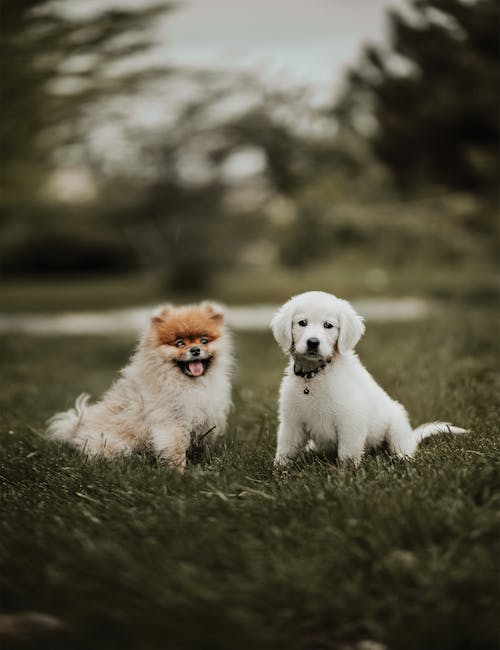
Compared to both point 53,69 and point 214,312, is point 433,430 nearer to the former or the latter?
point 214,312

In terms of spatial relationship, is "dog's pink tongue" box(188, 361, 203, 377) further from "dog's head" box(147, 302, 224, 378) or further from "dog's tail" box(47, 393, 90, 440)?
"dog's tail" box(47, 393, 90, 440)

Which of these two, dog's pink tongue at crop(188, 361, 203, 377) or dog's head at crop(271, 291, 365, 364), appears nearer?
dog's head at crop(271, 291, 365, 364)

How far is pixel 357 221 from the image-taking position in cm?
1550

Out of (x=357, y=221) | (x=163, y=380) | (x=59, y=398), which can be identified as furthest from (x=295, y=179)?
(x=163, y=380)

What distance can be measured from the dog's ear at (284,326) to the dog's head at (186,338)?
477 mm

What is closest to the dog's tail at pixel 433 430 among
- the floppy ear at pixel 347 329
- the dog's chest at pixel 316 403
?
the dog's chest at pixel 316 403

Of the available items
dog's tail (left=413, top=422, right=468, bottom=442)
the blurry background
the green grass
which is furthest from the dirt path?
the green grass

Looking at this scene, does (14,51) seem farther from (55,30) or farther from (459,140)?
(459,140)

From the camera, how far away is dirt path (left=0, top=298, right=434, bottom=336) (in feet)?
46.9

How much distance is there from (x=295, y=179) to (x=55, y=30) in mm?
10603

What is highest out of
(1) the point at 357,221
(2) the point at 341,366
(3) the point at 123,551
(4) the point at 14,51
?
(1) the point at 357,221

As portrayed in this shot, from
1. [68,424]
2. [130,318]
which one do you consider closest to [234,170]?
[130,318]

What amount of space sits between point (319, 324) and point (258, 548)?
1.35 meters

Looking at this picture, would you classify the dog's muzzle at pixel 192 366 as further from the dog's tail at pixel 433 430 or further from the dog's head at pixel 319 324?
the dog's tail at pixel 433 430
